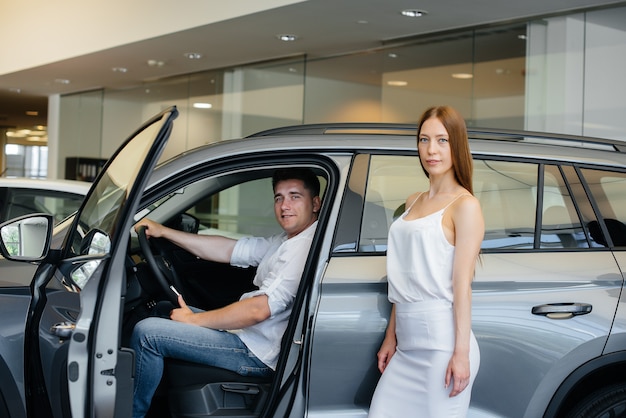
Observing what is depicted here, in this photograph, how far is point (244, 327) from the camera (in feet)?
8.91

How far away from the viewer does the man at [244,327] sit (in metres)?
2.68

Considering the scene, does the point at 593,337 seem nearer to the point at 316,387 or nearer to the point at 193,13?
the point at 316,387

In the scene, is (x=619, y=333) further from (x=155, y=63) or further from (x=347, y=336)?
(x=155, y=63)

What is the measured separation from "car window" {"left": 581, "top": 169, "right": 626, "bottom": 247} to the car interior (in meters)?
0.93

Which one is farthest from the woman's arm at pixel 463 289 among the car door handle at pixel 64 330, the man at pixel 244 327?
the car door handle at pixel 64 330

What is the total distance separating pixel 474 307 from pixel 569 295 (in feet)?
1.04

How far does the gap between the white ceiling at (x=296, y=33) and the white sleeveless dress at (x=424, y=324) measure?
491 centimetres

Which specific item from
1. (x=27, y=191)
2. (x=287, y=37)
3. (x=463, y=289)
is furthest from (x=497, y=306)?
(x=287, y=37)

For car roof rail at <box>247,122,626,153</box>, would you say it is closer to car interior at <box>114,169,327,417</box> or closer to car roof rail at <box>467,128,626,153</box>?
car roof rail at <box>467,128,626,153</box>

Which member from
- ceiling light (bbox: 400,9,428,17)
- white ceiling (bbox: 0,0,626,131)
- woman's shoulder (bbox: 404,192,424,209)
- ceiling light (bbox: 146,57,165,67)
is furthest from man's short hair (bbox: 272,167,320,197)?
ceiling light (bbox: 146,57,165,67)

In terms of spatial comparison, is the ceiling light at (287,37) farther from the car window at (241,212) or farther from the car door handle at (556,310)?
the car door handle at (556,310)

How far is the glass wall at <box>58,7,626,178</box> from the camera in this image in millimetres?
7035

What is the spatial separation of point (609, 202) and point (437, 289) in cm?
76

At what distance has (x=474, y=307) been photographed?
2443 mm
